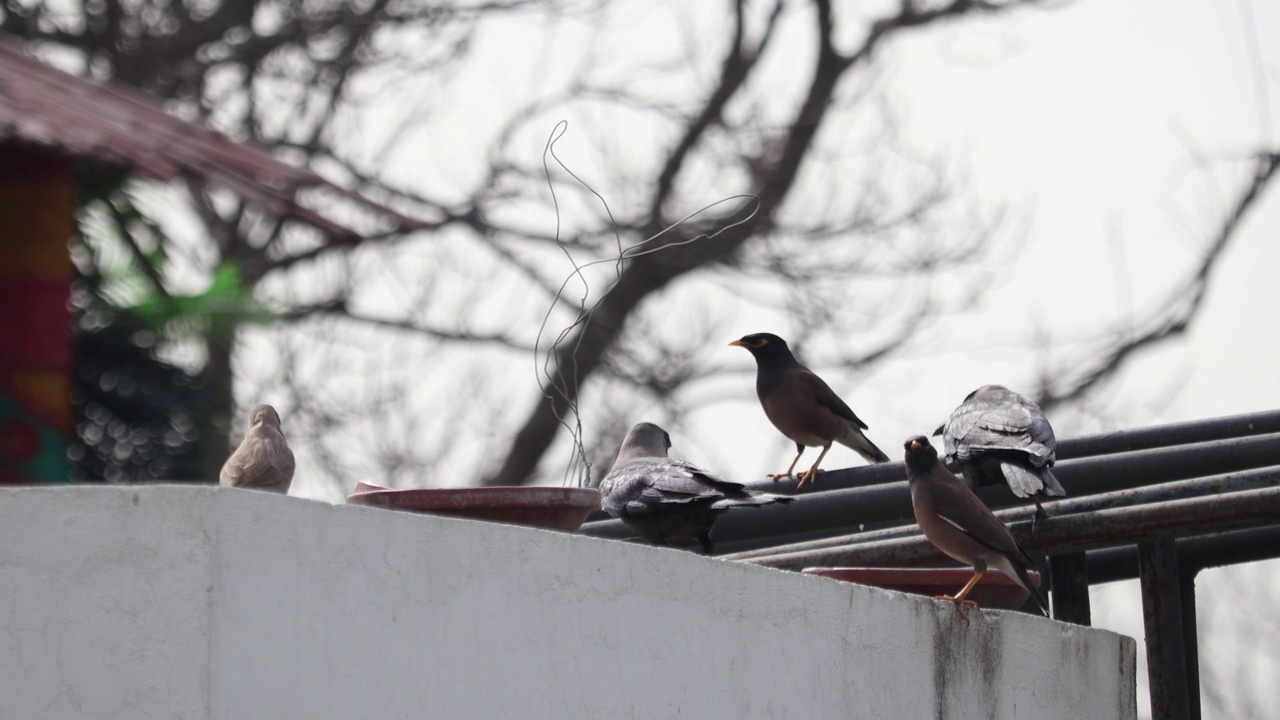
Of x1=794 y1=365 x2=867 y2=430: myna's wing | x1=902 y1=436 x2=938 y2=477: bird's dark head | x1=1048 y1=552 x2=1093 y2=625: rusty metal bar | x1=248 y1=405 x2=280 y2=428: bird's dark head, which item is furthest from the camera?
x1=794 y1=365 x2=867 y2=430: myna's wing

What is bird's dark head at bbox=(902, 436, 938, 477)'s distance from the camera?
5.16 metres

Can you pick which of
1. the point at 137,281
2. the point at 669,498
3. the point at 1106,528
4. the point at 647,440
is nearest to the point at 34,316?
the point at 137,281

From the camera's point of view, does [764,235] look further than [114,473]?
Yes

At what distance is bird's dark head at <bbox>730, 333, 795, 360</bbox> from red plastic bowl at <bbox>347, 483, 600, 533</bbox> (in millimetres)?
3376

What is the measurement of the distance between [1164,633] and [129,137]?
3979mm

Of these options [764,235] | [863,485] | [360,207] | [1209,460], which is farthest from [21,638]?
[764,235]

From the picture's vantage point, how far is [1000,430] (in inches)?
214

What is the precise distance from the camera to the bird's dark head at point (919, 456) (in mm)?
5164

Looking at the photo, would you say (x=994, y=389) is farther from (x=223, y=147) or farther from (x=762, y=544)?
(x=223, y=147)

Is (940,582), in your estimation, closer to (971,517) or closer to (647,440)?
(971,517)

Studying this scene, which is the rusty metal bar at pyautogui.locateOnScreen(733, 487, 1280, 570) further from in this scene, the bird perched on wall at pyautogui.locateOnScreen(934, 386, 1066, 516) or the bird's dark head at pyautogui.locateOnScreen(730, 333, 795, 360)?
the bird's dark head at pyautogui.locateOnScreen(730, 333, 795, 360)

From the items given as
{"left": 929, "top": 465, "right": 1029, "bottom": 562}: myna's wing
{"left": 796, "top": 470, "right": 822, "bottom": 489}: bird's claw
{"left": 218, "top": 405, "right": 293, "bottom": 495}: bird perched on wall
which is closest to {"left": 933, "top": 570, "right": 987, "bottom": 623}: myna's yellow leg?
{"left": 929, "top": 465, "right": 1029, "bottom": 562}: myna's wing

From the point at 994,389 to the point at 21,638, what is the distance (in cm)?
411

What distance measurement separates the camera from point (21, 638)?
2.58m
